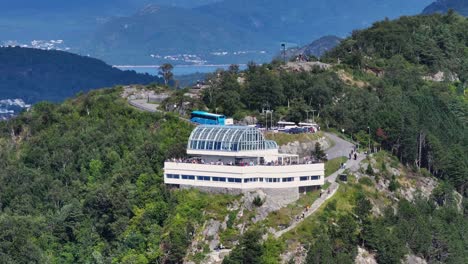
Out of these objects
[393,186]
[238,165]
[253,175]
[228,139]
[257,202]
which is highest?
[228,139]

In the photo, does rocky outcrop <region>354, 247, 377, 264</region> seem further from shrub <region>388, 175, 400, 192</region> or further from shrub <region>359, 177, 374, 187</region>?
shrub <region>388, 175, 400, 192</region>

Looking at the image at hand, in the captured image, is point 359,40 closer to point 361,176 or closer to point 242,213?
Answer: point 361,176

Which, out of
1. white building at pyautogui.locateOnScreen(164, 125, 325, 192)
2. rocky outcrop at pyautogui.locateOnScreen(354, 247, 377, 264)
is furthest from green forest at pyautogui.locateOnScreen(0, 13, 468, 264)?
white building at pyautogui.locateOnScreen(164, 125, 325, 192)

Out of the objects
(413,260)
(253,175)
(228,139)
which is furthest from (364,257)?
(228,139)

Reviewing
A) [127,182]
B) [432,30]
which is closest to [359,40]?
[432,30]

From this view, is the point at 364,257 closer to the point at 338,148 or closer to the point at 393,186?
the point at 393,186

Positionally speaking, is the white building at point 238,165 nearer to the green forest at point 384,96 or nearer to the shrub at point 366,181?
the shrub at point 366,181
